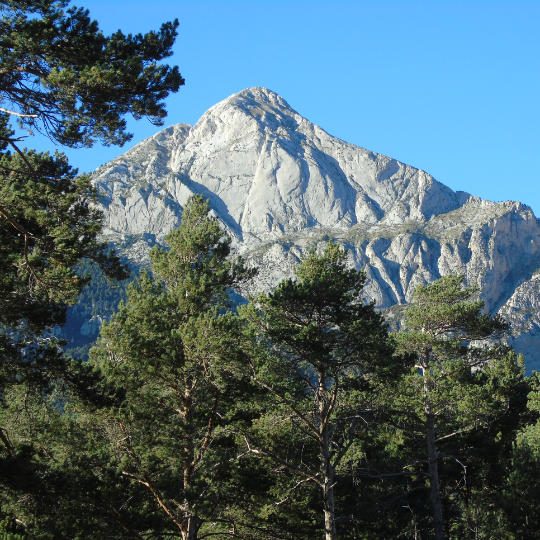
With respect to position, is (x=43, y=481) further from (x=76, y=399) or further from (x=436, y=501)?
(x=436, y=501)

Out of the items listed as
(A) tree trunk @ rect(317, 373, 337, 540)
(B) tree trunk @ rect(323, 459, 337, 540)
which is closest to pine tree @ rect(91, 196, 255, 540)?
(A) tree trunk @ rect(317, 373, 337, 540)

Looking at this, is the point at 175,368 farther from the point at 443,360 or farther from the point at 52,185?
A: the point at 443,360

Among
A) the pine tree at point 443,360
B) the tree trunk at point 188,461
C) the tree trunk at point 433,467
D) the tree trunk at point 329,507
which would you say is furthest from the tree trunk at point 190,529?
the tree trunk at point 433,467

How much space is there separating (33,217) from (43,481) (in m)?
5.30

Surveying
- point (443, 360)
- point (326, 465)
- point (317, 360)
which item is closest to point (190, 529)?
point (326, 465)

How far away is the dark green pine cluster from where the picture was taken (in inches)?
461

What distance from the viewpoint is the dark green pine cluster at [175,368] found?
1170cm

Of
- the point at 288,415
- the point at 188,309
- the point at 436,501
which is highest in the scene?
the point at 188,309

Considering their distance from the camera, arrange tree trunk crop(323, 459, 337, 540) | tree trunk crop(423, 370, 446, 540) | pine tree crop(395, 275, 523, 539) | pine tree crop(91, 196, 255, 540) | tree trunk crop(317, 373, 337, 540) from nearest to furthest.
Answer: pine tree crop(91, 196, 255, 540) < tree trunk crop(323, 459, 337, 540) < tree trunk crop(317, 373, 337, 540) < tree trunk crop(423, 370, 446, 540) < pine tree crop(395, 275, 523, 539)

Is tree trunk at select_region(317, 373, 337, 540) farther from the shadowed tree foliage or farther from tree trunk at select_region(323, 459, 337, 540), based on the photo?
the shadowed tree foliage

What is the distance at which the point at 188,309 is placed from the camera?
1966 centimetres

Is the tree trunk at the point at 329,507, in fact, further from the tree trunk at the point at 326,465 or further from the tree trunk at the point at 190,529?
the tree trunk at the point at 190,529

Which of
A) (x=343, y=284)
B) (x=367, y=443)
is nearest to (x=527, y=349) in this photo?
(x=367, y=443)

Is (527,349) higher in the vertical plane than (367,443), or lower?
higher
